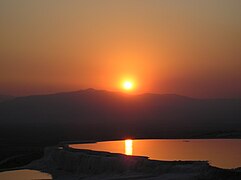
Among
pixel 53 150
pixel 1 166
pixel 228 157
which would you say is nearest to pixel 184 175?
pixel 228 157

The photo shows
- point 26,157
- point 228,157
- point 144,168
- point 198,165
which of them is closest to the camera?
point 198,165

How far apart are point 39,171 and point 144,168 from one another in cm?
1039

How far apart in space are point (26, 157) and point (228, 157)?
21425 mm

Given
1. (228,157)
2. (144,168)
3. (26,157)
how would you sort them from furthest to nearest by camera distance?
(26,157)
(228,157)
(144,168)

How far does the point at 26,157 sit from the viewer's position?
4469 centimetres

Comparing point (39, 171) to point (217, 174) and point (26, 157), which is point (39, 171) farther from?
point (217, 174)

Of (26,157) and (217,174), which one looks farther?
(26,157)

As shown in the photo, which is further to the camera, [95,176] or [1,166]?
[1,166]

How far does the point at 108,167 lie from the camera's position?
3088 cm

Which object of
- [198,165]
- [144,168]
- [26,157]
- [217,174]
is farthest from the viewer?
[26,157]

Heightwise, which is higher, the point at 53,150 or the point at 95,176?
the point at 53,150

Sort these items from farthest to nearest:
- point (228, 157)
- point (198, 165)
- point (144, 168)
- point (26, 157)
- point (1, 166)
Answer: point (26, 157) < point (1, 166) < point (228, 157) < point (144, 168) < point (198, 165)

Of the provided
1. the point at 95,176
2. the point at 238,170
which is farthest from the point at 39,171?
the point at 238,170

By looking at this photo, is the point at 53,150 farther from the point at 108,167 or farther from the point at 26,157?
the point at 108,167
